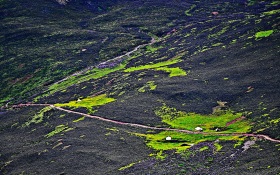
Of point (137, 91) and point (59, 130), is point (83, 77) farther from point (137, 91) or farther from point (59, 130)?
point (59, 130)

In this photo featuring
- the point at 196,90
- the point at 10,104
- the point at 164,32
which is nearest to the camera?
the point at 196,90

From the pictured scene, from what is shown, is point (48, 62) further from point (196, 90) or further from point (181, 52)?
point (196, 90)

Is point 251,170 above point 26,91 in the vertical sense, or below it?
above

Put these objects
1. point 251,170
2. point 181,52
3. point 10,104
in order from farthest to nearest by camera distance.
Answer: point 181,52 < point 10,104 < point 251,170

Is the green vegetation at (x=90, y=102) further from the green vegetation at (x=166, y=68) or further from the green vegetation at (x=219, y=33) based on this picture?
the green vegetation at (x=219, y=33)

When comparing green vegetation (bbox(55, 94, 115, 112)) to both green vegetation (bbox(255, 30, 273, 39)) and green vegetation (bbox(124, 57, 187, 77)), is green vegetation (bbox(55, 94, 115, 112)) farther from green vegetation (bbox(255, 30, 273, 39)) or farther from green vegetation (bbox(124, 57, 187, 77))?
green vegetation (bbox(255, 30, 273, 39))

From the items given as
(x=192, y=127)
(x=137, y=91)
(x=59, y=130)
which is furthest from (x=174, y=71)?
(x=59, y=130)

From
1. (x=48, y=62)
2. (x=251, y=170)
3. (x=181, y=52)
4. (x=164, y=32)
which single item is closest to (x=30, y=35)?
(x=48, y=62)
